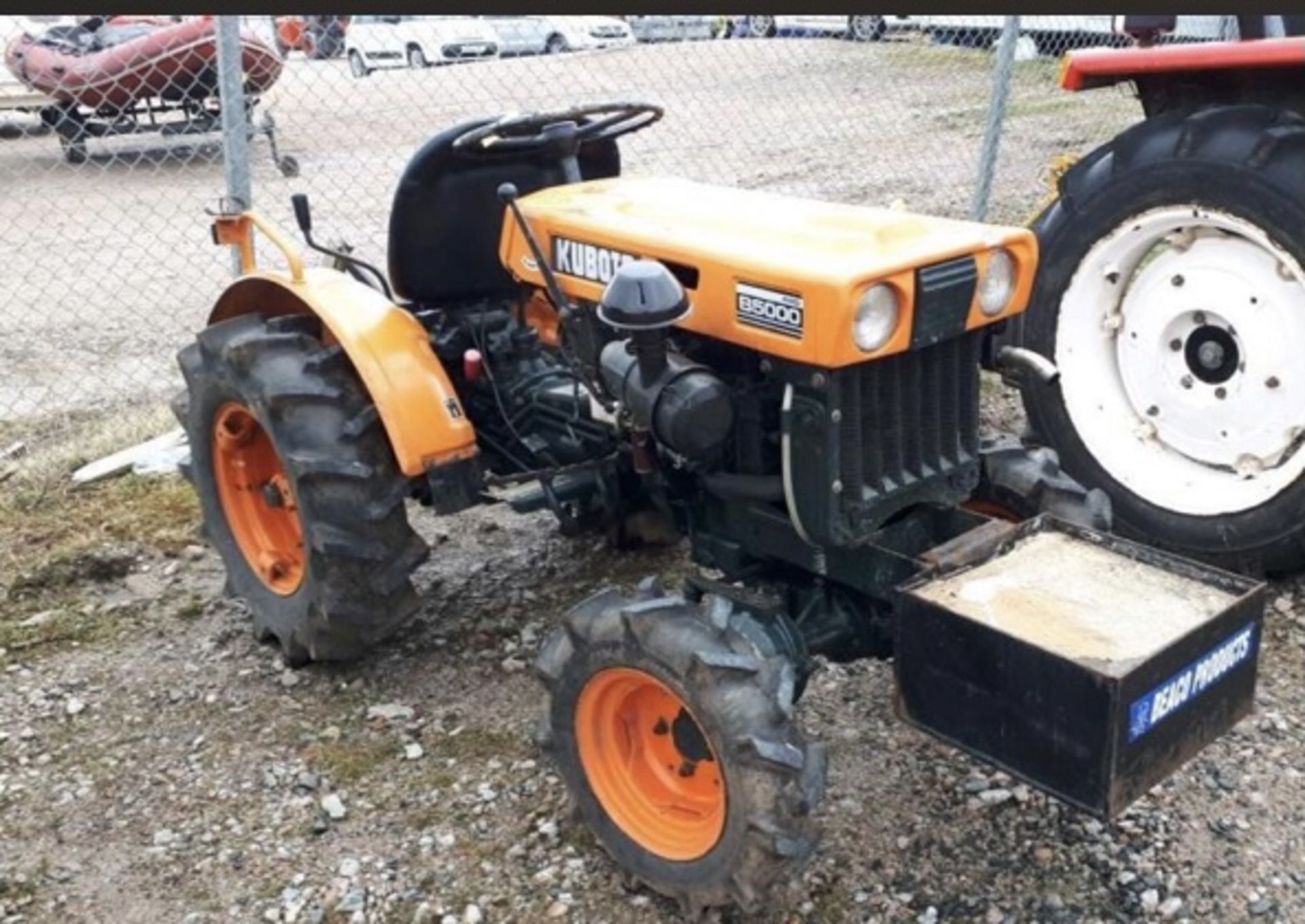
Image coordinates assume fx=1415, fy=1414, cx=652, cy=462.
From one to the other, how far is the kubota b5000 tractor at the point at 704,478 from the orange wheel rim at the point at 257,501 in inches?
0.4

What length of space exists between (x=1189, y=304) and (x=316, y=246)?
226 cm

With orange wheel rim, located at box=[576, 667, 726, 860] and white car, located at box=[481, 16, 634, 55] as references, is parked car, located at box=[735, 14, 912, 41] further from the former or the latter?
orange wheel rim, located at box=[576, 667, 726, 860]

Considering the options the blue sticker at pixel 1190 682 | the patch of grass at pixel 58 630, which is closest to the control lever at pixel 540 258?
the blue sticker at pixel 1190 682

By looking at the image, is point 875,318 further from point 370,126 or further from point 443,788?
point 370,126

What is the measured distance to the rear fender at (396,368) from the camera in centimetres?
313

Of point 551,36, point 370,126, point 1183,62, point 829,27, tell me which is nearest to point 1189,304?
point 1183,62

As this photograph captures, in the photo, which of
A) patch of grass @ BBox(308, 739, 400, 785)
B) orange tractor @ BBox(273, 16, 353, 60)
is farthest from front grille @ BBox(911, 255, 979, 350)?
orange tractor @ BBox(273, 16, 353, 60)

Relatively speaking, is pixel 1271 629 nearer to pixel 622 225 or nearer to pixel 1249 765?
pixel 1249 765

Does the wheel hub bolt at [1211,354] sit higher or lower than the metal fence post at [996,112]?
→ lower

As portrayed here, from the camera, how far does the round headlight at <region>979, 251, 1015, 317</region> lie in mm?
2709

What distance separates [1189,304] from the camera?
12.1 ft

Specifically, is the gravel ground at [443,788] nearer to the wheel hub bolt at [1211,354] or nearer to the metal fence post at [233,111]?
the wheel hub bolt at [1211,354]

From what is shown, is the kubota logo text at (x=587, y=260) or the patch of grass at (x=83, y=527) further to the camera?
the patch of grass at (x=83, y=527)

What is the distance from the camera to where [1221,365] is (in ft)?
12.1
